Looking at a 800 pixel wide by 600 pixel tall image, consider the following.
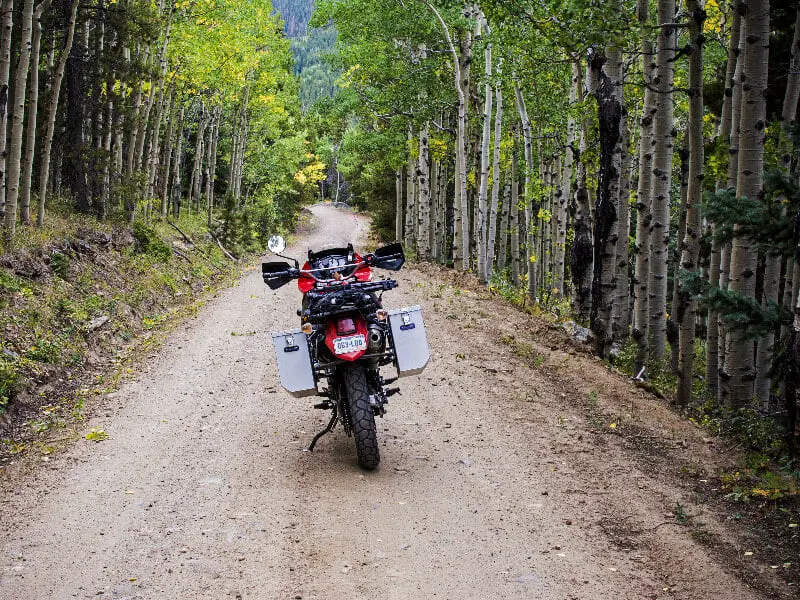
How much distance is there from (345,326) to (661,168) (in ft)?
21.4

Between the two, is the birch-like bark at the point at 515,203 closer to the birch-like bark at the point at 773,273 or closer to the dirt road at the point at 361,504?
the birch-like bark at the point at 773,273

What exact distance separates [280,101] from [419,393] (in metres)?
32.7

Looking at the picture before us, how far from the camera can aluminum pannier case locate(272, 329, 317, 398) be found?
709 centimetres

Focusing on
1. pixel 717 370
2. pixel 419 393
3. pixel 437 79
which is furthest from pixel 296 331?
pixel 437 79

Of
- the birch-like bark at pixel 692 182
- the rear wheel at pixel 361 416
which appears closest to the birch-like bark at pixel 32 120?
the rear wheel at pixel 361 416

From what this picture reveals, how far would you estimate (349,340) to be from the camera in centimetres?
691

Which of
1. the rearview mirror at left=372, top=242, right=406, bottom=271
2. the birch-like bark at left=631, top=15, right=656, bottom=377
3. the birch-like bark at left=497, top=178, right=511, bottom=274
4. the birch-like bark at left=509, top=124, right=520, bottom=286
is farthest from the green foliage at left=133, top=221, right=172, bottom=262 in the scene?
the birch-like bark at left=497, top=178, right=511, bottom=274

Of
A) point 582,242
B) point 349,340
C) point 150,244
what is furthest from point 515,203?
point 349,340

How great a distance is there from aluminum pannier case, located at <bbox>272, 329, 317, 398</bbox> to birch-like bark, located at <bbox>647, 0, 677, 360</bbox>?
6396 mm

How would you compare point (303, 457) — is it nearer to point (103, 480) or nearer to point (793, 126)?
point (103, 480)

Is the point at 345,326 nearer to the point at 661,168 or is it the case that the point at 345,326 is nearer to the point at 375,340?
the point at 375,340

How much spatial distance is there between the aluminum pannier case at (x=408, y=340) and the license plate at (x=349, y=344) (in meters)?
0.45

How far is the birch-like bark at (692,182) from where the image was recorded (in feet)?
33.4

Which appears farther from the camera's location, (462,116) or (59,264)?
(462,116)
